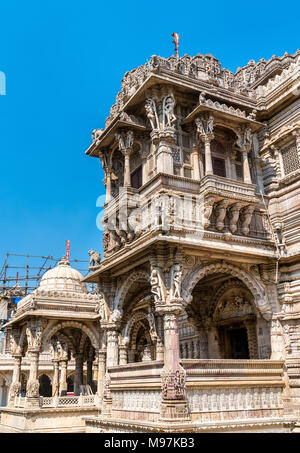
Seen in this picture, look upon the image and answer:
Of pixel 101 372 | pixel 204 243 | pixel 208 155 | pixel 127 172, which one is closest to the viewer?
pixel 204 243

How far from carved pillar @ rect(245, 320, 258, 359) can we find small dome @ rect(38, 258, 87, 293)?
52.1 ft

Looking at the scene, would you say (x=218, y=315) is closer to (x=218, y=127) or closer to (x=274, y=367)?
(x=274, y=367)

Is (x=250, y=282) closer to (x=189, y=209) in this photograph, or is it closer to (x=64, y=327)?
(x=189, y=209)

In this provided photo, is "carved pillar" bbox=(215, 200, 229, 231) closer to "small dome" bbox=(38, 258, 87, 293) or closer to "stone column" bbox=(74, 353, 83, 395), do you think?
"small dome" bbox=(38, 258, 87, 293)

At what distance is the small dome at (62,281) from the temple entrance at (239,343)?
14.4m

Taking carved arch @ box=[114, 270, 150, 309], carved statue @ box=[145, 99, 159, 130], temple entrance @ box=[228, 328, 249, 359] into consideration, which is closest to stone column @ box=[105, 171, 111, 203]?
carved arch @ box=[114, 270, 150, 309]

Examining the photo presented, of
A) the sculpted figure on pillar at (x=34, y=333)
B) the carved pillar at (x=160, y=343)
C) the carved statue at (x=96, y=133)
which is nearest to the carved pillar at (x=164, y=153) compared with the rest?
the carved statue at (x=96, y=133)

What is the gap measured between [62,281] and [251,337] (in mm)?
17257

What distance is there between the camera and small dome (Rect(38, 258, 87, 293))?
3114 centimetres

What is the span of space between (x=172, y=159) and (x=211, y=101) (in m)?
2.63

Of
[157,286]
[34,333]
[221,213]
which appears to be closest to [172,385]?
[157,286]

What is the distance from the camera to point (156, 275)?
1434 cm

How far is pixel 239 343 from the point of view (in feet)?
61.5

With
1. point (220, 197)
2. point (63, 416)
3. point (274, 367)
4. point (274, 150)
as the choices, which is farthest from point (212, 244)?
point (63, 416)
